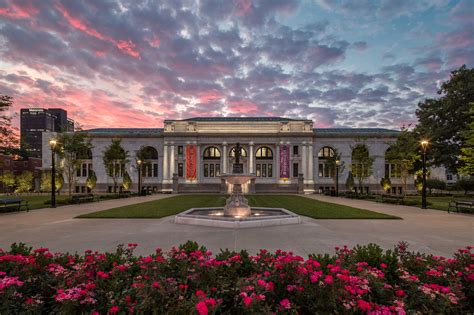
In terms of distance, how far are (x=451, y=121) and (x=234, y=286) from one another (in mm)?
53110

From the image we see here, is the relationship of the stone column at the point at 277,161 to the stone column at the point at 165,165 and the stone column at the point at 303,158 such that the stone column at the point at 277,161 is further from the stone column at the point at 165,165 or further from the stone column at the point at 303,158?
the stone column at the point at 165,165

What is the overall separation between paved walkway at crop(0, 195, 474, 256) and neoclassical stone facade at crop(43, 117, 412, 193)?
42.0 metres

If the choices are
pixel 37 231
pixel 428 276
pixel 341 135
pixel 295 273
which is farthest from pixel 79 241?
pixel 341 135

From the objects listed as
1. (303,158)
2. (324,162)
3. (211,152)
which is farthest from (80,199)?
(324,162)

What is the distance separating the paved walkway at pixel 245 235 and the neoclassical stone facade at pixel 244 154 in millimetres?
41980

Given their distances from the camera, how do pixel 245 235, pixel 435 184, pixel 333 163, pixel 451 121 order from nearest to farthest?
pixel 245 235 → pixel 451 121 → pixel 333 163 → pixel 435 184

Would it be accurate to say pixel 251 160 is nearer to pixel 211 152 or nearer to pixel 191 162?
pixel 211 152

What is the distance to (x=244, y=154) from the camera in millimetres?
59531

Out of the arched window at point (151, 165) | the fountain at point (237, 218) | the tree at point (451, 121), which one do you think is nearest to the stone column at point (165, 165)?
the arched window at point (151, 165)

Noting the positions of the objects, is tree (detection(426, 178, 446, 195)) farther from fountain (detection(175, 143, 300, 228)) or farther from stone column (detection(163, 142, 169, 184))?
stone column (detection(163, 142, 169, 184))

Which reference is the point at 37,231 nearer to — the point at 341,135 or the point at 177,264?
the point at 177,264

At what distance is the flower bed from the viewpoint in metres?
3.39

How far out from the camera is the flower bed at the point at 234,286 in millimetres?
3389

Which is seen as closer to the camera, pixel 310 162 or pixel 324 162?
pixel 310 162
